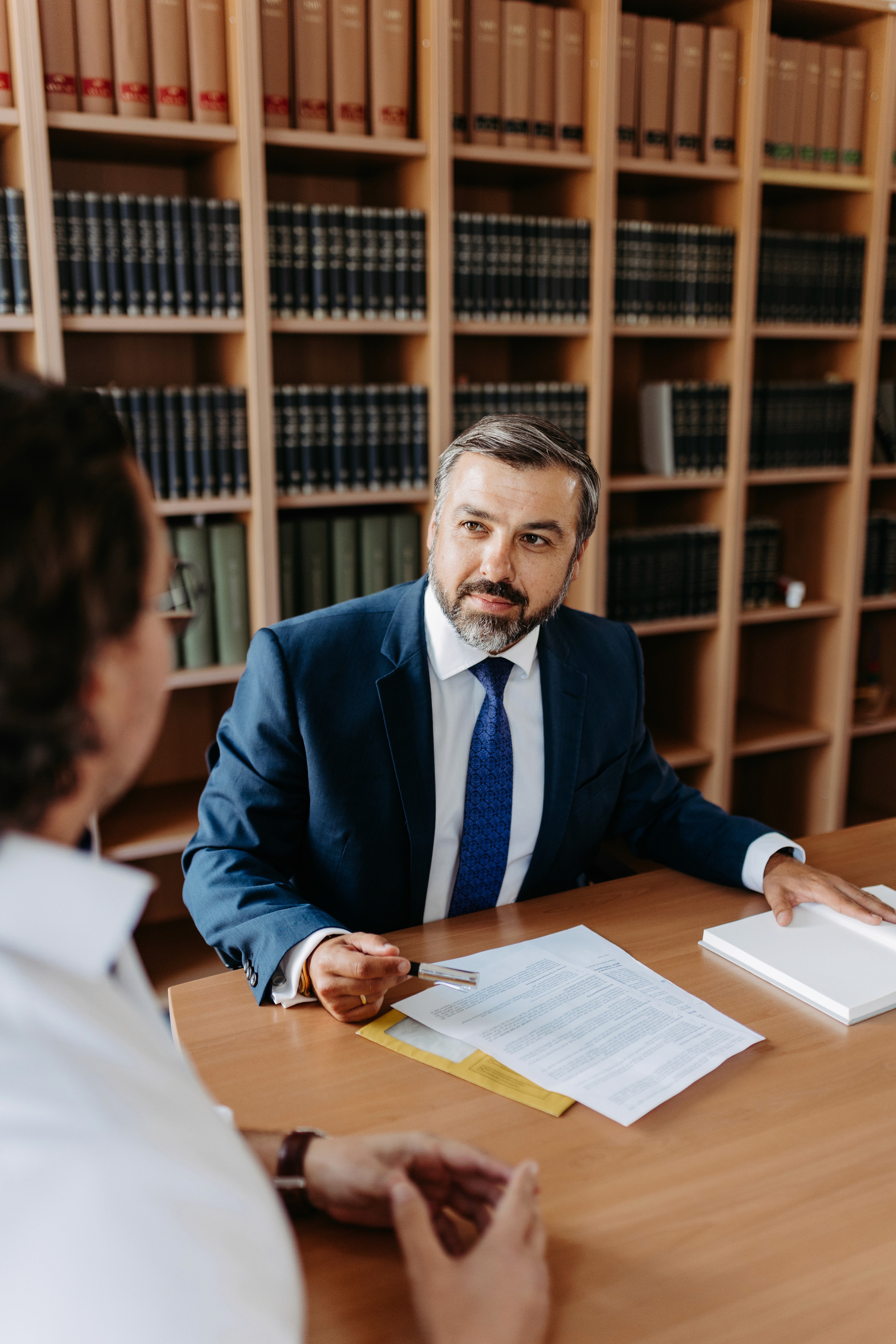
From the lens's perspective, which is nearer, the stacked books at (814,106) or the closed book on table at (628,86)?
the closed book on table at (628,86)

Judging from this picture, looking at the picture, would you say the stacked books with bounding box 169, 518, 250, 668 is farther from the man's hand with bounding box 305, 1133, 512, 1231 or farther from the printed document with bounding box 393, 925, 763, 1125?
the man's hand with bounding box 305, 1133, 512, 1231

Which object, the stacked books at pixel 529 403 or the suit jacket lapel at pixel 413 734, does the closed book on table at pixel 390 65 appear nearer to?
the stacked books at pixel 529 403

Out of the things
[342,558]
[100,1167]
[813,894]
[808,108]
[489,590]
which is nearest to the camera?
[100,1167]

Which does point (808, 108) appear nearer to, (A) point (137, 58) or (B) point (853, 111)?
(B) point (853, 111)

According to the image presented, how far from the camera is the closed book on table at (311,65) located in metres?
2.34

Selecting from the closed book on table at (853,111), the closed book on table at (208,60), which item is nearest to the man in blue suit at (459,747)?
the closed book on table at (208,60)

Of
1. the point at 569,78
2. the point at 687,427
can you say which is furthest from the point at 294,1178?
the point at 569,78

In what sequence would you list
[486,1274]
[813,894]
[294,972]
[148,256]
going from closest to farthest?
[486,1274], [294,972], [813,894], [148,256]

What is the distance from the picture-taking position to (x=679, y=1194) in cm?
95

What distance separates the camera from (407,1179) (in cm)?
88

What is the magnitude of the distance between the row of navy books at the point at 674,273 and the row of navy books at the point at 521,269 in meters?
0.11

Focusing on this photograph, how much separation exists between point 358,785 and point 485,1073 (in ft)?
1.74

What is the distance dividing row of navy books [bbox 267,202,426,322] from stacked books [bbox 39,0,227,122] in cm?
27

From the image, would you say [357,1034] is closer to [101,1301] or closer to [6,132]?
[101,1301]
